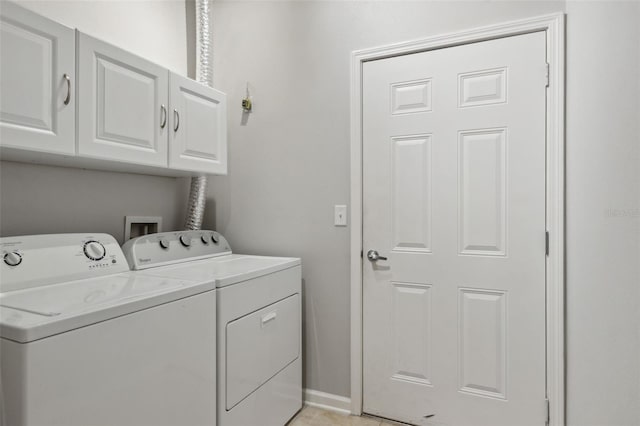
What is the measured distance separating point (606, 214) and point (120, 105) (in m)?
1.79

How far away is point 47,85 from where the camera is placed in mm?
1379

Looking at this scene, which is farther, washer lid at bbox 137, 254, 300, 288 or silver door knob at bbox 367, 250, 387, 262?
silver door knob at bbox 367, 250, 387, 262

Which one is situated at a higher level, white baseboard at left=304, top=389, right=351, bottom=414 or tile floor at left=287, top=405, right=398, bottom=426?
white baseboard at left=304, top=389, right=351, bottom=414

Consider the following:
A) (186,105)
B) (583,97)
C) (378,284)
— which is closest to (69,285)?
(186,105)

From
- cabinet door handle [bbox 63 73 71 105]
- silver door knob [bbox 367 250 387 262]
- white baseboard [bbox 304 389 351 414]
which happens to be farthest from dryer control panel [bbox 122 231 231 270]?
white baseboard [bbox 304 389 351 414]

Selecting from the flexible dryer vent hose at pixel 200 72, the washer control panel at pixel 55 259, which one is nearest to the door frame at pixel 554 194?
the flexible dryer vent hose at pixel 200 72

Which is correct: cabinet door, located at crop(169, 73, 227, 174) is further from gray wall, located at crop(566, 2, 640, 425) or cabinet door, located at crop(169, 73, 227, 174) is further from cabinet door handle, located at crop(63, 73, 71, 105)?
gray wall, located at crop(566, 2, 640, 425)

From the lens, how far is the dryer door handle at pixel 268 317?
1.85 meters

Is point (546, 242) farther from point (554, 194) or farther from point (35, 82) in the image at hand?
point (35, 82)

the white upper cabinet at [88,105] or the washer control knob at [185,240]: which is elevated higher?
the white upper cabinet at [88,105]

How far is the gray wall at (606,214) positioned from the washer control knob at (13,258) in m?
1.87

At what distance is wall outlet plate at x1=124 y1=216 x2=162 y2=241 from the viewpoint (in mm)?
2111

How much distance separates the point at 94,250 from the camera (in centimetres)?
169

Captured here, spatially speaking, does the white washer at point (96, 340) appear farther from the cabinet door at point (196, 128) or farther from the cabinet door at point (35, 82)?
the cabinet door at point (196, 128)
